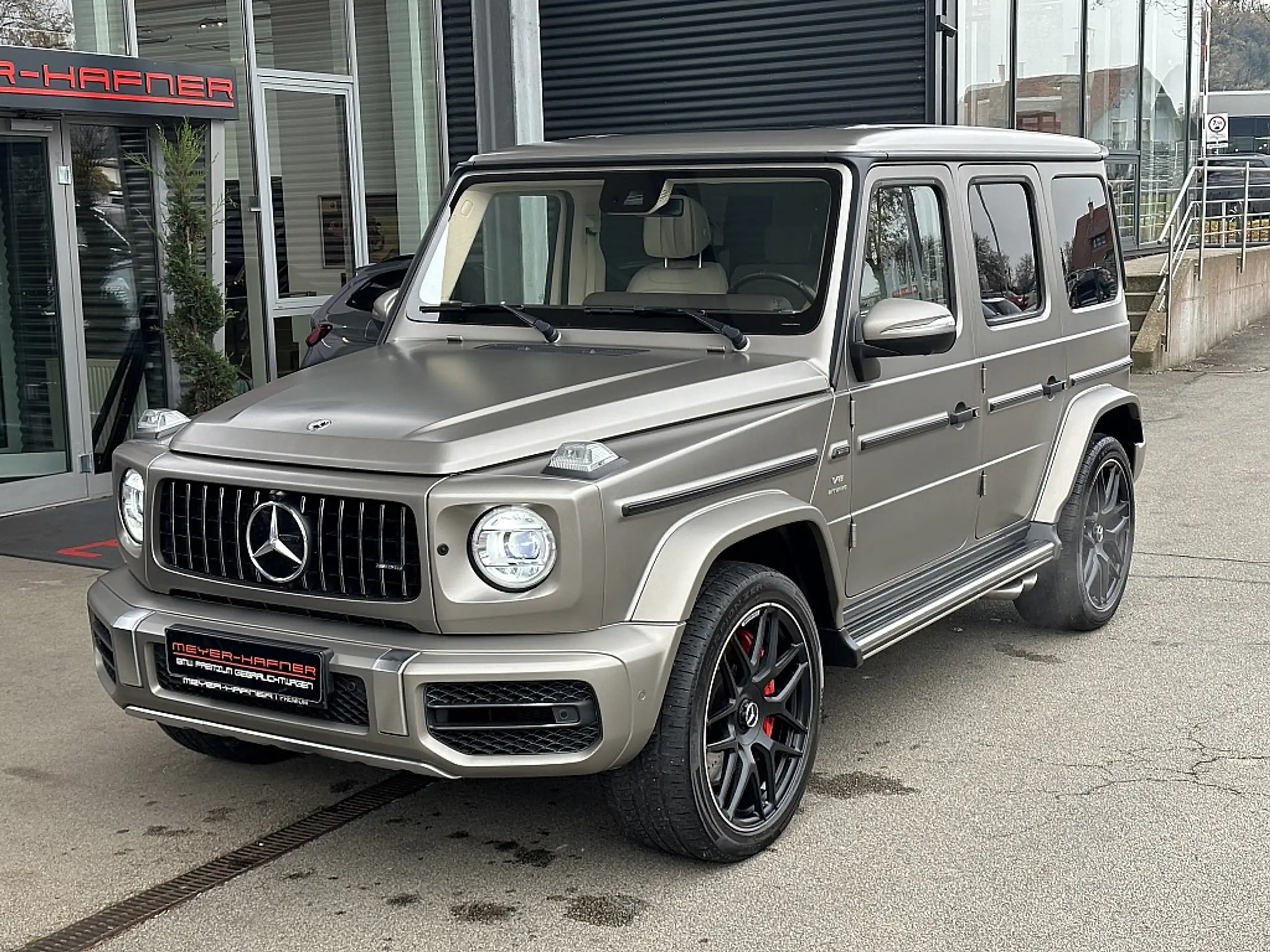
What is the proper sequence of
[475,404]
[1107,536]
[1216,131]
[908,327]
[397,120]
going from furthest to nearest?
1. [1216,131]
2. [397,120]
3. [1107,536]
4. [908,327]
5. [475,404]

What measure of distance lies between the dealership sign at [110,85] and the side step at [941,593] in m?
6.23

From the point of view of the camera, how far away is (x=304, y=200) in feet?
38.8

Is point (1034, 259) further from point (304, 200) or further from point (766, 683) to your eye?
point (304, 200)

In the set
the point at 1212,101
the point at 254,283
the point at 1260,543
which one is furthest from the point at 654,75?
the point at 1212,101

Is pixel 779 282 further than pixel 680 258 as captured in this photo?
No

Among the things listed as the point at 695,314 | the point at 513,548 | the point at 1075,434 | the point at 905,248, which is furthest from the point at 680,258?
the point at 1075,434

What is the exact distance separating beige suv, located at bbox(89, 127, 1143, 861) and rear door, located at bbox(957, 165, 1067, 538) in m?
0.02

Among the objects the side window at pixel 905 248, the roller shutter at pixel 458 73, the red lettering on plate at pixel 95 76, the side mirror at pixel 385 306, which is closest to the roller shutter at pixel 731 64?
the roller shutter at pixel 458 73

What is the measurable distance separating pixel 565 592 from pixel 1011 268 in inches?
110

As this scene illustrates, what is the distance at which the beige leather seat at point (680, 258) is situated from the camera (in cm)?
487

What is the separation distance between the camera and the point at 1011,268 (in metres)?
5.70

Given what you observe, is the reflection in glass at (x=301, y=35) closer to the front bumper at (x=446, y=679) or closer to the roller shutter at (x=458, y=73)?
the roller shutter at (x=458, y=73)

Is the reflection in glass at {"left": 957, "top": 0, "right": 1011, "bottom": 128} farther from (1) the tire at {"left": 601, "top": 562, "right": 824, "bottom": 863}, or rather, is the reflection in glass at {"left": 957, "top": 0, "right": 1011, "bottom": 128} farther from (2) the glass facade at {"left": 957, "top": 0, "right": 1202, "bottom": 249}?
(1) the tire at {"left": 601, "top": 562, "right": 824, "bottom": 863}

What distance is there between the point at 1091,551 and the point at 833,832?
2487mm
